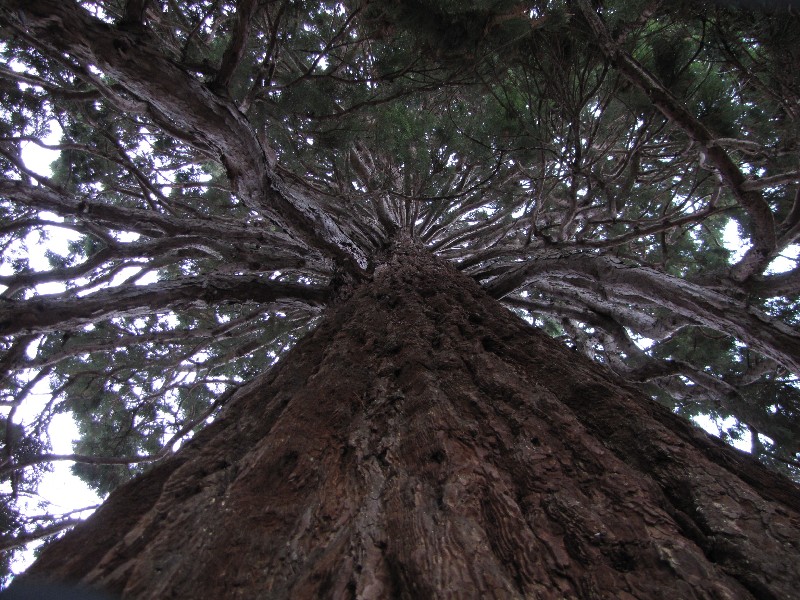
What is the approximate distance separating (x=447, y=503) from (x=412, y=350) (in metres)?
0.74

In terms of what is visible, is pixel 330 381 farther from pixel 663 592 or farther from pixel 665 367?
pixel 665 367

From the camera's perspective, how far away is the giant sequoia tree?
2.64 feet

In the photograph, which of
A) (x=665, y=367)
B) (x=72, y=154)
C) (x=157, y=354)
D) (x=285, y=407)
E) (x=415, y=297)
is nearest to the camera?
(x=285, y=407)

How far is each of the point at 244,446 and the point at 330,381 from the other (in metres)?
0.33

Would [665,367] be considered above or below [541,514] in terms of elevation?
above

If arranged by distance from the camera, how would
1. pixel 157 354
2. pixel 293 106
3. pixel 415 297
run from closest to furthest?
pixel 415 297 → pixel 293 106 → pixel 157 354

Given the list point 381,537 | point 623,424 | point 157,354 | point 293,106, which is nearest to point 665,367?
point 623,424

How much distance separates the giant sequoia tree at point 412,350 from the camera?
804 mm

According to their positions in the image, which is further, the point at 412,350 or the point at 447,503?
the point at 412,350

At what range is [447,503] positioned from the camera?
34.3 inches

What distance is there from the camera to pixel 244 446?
1.19 m

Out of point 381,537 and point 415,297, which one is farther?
point 415,297

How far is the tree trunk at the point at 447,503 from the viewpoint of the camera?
2.45 feet

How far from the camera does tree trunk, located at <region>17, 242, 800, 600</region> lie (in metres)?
0.75
